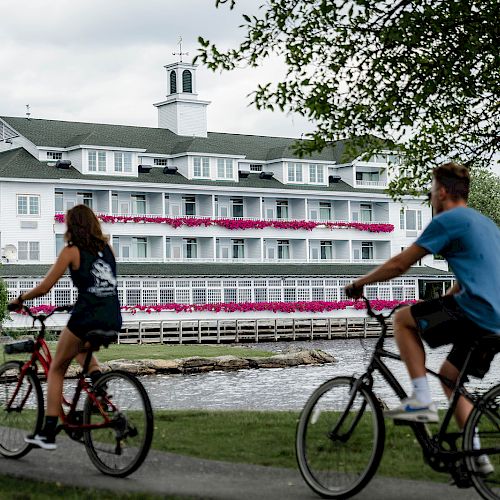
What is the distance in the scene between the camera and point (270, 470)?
26.5ft

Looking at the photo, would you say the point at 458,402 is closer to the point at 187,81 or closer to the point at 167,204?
the point at 167,204

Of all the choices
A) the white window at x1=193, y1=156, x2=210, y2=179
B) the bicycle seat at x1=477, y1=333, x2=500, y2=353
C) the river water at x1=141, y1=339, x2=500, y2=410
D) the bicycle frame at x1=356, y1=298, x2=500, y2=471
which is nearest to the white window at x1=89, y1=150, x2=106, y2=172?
the white window at x1=193, y1=156, x2=210, y2=179

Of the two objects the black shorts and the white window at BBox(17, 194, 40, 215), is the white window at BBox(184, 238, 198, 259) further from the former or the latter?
the black shorts

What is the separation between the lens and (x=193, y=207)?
7475 cm

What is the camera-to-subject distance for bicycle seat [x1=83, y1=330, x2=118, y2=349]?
7957 mm

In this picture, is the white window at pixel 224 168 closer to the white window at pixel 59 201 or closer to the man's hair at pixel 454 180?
the white window at pixel 59 201

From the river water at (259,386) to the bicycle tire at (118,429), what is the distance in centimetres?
1294

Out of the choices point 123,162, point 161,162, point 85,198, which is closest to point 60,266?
point 85,198

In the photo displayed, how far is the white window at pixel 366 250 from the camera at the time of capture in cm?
8162

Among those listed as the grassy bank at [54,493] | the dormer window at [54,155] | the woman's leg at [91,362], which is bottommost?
the grassy bank at [54,493]

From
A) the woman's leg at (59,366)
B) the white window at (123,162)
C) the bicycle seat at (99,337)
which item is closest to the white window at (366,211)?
the white window at (123,162)

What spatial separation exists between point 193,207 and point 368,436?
6825 cm

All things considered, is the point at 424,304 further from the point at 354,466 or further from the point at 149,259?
the point at 149,259

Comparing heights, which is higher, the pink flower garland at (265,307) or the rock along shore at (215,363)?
the pink flower garland at (265,307)
